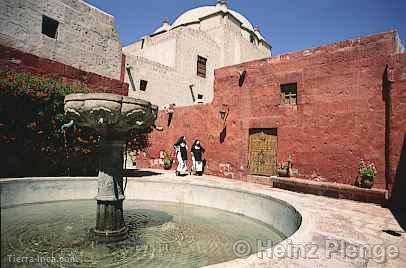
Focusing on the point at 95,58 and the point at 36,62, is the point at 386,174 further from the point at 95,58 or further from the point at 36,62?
the point at 95,58

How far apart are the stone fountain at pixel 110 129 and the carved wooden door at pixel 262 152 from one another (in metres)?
6.75

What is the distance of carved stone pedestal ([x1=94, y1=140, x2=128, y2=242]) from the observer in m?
3.96

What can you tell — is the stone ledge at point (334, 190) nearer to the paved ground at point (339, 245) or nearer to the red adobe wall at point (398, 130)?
the red adobe wall at point (398, 130)

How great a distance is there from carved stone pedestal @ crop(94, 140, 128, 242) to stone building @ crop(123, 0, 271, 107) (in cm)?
1208

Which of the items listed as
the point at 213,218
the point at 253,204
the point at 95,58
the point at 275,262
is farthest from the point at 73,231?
the point at 95,58

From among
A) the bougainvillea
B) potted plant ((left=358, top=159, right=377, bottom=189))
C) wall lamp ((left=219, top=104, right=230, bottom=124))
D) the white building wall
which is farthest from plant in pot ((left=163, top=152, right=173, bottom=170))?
potted plant ((left=358, top=159, right=377, bottom=189))

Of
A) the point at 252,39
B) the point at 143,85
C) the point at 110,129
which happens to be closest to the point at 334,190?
the point at 110,129

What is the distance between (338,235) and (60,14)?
51.7 ft

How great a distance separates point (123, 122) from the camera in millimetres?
3881

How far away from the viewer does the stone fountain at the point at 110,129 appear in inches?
144

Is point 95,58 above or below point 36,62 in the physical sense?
above

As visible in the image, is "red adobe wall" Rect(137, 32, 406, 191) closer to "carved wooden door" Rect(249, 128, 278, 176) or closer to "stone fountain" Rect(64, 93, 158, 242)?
"carved wooden door" Rect(249, 128, 278, 176)

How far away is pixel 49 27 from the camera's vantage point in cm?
1373

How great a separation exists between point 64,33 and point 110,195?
13.3 m
